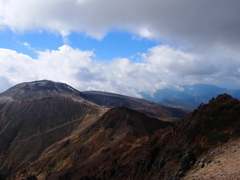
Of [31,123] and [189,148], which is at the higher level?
[189,148]

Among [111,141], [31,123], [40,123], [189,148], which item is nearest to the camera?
[189,148]

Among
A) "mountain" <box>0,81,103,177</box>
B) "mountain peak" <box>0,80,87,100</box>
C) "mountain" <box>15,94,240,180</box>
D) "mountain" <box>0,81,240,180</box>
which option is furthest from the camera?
"mountain peak" <box>0,80,87,100</box>

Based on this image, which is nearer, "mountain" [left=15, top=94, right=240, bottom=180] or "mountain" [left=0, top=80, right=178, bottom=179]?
"mountain" [left=15, top=94, right=240, bottom=180]

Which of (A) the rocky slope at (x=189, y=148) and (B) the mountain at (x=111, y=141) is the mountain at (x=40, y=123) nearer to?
(B) the mountain at (x=111, y=141)

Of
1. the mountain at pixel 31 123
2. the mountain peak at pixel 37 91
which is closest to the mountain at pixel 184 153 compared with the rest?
the mountain at pixel 31 123

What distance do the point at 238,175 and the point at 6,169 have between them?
9088 centimetres

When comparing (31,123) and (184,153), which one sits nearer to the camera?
(184,153)

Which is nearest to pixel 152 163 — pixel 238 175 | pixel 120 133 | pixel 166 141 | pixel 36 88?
pixel 166 141

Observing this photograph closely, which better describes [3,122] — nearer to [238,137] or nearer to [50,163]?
[50,163]

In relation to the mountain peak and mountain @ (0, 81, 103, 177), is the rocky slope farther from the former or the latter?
Answer: the mountain peak

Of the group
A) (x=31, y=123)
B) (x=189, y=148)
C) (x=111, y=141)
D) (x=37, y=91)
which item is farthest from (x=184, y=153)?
(x=37, y=91)

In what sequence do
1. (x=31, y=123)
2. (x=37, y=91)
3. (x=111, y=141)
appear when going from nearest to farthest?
(x=111, y=141), (x=31, y=123), (x=37, y=91)

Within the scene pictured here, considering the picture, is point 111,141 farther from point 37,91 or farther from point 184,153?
point 37,91

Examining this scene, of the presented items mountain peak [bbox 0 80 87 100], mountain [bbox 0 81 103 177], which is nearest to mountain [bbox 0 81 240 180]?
mountain [bbox 0 81 103 177]
